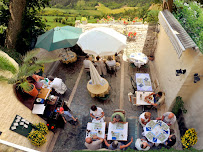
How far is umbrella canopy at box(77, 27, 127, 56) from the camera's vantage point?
23.5 feet

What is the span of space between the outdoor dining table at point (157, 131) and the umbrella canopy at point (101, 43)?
3.74 meters

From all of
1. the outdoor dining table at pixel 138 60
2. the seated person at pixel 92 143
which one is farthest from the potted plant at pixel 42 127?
the outdoor dining table at pixel 138 60

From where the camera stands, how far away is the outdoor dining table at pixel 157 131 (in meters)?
5.49

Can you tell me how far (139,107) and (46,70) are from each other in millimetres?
6261

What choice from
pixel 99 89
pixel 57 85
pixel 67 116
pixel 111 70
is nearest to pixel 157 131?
pixel 99 89

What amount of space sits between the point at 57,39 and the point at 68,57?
173 cm

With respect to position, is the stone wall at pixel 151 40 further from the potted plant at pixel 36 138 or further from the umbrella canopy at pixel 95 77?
the potted plant at pixel 36 138

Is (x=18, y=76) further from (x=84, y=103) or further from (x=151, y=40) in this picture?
(x=151, y=40)

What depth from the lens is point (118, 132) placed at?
5.79m

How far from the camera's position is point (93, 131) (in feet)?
19.4

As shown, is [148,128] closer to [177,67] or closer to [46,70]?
[177,67]

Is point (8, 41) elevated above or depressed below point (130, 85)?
above

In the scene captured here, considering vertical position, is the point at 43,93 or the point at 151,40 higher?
the point at 151,40

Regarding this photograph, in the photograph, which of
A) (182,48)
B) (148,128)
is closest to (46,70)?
(148,128)
